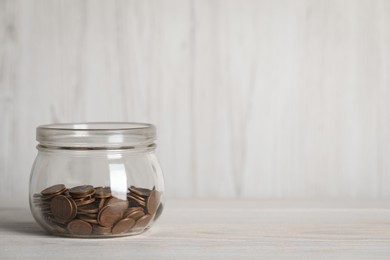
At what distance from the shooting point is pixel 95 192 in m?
0.99

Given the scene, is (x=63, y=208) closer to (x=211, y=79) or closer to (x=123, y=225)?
(x=123, y=225)

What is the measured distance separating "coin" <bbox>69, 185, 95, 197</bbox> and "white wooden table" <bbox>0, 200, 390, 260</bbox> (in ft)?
0.22

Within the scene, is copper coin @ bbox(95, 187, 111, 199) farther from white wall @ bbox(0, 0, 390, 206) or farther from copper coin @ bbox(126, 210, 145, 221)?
white wall @ bbox(0, 0, 390, 206)

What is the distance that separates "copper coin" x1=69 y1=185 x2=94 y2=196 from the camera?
98 cm

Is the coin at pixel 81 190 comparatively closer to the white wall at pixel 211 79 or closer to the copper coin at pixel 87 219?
the copper coin at pixel 87 219

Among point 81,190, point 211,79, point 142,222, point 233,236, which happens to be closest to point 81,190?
point 81,190

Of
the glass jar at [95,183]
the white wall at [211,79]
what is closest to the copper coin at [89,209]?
the glass jar at [95,183]

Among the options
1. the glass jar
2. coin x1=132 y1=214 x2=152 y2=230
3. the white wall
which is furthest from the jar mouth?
the white wall

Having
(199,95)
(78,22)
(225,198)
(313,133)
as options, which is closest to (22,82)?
(78,22)

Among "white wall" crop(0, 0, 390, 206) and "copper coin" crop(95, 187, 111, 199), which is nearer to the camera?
"copper coin" crop(95, 187, 111, 199)

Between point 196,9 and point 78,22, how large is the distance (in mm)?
235

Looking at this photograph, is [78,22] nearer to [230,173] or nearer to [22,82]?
[22,82]

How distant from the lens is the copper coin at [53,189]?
1.00 meters

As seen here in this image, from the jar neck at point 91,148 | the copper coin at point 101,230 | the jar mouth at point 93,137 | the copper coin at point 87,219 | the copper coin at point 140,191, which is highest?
the jar mouth at point 93,137
